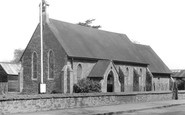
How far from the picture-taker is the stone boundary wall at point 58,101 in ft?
66.6

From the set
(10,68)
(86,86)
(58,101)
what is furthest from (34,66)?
(58,101)

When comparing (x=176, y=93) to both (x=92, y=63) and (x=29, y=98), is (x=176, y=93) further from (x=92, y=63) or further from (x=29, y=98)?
(x=29, y=98)

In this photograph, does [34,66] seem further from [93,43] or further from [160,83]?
[160,83]

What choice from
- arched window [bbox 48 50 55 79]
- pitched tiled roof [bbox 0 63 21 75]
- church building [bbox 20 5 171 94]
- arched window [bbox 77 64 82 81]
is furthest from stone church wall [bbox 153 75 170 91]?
pitched tiled roof [bbox 0 63 21 75]

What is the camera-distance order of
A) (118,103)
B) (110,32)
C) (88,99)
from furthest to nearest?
(110,32) → (118,103) → (88,99)

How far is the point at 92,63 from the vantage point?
42969 mm

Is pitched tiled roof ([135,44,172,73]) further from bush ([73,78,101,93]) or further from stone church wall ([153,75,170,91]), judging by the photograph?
bush ([73,78,101,93])

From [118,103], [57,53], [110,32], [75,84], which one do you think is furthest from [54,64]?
[110,32]

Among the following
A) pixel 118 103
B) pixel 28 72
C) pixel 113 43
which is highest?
pixel 113 43

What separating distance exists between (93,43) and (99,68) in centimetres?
612

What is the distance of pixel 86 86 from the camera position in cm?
3712

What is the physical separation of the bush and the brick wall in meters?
2.50

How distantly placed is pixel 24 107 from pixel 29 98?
72cm

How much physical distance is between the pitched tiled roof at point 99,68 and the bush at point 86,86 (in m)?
2.31
